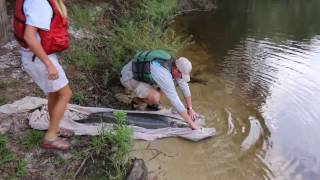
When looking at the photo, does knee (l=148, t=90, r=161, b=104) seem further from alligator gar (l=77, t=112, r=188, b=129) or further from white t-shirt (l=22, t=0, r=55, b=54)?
white t-shirt (l=22, t=0, r=55, b=54)

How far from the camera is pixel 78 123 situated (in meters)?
4.87

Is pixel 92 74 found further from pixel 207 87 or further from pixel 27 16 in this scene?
pixel 27 16

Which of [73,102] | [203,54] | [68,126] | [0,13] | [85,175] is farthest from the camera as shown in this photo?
[203,54]

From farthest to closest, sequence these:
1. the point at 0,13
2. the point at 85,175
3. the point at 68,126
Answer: the point at 0,13
the point at 68,126
the point at 85,175

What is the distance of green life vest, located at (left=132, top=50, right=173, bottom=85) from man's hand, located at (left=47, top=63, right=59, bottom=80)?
1.72 m

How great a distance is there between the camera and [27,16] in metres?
3.44

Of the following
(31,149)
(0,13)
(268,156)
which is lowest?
(268,156)

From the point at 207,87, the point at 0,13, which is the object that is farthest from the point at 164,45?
the point at 0,13

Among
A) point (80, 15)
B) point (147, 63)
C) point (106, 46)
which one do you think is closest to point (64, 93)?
point (147, 63)

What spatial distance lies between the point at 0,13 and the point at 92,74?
154 cm

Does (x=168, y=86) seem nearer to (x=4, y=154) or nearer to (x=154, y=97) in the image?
(x=154, y=97)

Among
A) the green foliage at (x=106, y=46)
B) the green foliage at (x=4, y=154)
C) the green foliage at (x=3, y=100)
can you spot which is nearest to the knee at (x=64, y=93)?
the green foliage at (x=4, y=154)

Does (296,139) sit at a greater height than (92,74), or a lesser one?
lesser

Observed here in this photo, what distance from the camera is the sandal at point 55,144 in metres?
4.14
